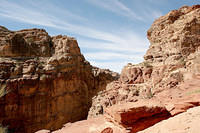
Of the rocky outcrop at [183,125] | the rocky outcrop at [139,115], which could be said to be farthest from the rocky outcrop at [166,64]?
the rocky outcrop at [183,125]

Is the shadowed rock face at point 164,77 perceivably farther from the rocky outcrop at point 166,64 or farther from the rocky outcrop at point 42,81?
the rocky outcrop at point 42,81

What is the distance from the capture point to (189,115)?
5594 millimetres

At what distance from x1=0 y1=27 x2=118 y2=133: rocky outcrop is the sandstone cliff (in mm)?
15097

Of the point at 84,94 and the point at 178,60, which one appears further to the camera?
the point at 84,94

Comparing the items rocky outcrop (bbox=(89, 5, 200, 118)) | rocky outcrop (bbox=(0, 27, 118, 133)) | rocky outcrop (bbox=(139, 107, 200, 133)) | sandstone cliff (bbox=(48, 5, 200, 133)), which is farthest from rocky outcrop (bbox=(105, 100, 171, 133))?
rocky outcrop (bbox=(0, 27, 118, 133))

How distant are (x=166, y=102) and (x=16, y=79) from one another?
23.1 meters

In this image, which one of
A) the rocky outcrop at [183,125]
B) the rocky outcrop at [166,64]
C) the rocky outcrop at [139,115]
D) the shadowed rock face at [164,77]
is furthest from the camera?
the rocky outcrop at [166,64]

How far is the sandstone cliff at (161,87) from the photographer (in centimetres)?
683

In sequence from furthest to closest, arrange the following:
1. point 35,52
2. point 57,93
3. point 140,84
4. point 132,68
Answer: point 35,52 → point 57,93 → point 132,68 → point 140,84

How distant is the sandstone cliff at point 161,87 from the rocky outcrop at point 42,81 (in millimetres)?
15097

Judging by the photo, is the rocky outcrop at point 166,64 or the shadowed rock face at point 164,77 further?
the rocky outcrop at point 166,64

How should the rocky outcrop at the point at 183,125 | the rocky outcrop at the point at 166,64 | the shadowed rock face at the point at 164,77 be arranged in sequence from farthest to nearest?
1. the rocky outcrop at the point at 166,64
2. the shadowed rock face at the point at 164,77
3. the rocky outcrop at the point at 183,125

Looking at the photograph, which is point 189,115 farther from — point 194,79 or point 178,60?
point 178,60

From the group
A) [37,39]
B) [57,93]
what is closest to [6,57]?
[37,39]
